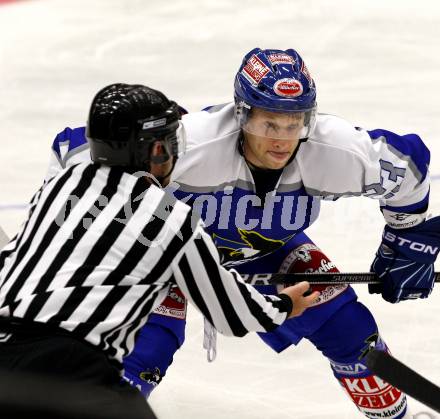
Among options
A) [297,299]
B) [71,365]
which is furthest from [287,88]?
[71,365]

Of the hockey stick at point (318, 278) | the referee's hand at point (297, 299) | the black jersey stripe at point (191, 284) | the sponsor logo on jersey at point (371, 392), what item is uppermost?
the black jersey stripe at point (191, 284)

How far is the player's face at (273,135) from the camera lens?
119 inches

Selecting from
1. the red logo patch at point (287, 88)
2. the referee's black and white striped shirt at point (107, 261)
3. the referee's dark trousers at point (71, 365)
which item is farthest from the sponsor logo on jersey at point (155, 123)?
the red logo patch at point (287, 88)

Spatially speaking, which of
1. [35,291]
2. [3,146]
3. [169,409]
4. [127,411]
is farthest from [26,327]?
[3,146]

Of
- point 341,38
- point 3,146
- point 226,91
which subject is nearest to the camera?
point 3,146

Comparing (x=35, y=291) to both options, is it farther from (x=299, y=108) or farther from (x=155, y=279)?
(x=299, y=108)

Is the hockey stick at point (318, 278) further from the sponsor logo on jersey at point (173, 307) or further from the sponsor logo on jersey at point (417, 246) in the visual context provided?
the sponsor logo on jersey at point (173, 307)

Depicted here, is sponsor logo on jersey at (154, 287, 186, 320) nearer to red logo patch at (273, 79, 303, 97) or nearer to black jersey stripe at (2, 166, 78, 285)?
red logo patch at (273, 79, 303, 97)

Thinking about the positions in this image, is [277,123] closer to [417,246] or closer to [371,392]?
[417,246]

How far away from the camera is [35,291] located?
229cm

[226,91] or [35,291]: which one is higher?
[35,291]

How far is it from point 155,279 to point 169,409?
4.14 feet

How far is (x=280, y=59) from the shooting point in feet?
10.2

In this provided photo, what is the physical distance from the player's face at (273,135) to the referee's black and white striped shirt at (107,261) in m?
0.70
